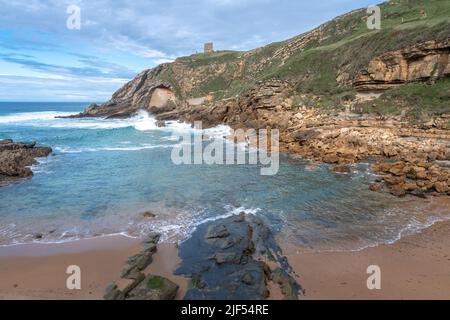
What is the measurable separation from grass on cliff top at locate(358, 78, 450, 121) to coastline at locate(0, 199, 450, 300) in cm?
1564

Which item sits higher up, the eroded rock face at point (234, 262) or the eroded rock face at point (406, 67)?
the eroded rock face at point (406, 67)

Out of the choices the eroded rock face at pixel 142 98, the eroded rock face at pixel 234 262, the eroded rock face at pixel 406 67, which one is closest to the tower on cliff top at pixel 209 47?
the eroded rock face at pixel 142 98

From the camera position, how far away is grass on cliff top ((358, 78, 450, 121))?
24.3 metres

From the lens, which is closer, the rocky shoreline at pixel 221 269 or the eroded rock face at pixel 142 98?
the rocky shoreline at pixel 221 269

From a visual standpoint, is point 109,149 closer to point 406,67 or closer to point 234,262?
point 234,262

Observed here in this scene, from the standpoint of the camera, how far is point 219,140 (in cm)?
3338

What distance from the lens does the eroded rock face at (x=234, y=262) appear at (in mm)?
8195

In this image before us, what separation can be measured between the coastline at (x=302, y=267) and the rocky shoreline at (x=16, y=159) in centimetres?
1012

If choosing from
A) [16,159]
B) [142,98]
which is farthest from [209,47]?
[16,159]

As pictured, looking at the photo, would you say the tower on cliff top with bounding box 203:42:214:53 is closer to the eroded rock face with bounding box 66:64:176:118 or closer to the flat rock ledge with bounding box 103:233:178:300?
the eroded rock face with bounding box 66:64:176:118

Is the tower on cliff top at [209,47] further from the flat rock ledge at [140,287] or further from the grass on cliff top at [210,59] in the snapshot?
the flat rock ledge at [140,287]

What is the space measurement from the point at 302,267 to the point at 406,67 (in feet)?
84.5
